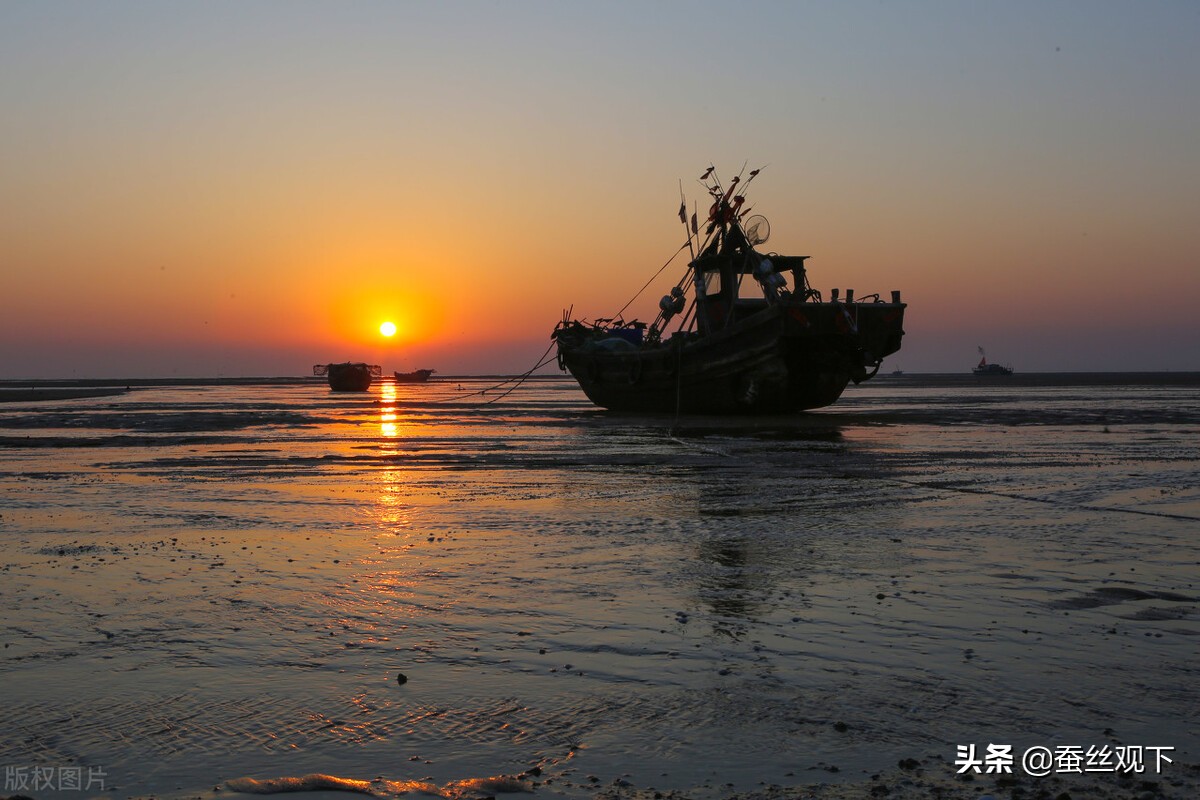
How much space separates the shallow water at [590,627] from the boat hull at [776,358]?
19304mm

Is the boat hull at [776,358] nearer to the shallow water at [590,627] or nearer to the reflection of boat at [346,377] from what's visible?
the shallow water at [590,627]

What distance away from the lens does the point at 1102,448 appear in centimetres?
2339

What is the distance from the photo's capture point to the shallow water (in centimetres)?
479

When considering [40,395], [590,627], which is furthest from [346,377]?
[590,627]

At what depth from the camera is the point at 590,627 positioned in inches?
277

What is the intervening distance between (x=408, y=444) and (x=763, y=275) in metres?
15.5

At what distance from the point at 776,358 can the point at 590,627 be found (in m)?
29.8

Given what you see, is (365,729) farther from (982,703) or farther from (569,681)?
(982,703)

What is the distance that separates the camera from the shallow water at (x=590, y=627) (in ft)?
15.7

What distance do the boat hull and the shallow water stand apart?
1930 centimetres

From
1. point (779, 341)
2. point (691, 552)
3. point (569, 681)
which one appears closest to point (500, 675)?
point (569, 681)

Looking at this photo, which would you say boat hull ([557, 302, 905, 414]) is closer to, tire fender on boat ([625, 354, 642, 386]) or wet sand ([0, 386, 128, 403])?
tire fender on boat ([625, 354, 642, 386])

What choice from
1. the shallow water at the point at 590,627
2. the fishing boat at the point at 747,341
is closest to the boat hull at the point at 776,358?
the fishing boat at the point at 747,341

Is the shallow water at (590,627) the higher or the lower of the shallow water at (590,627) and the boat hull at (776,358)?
the lower
